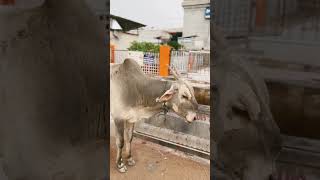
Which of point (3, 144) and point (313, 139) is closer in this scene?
point (313, 139)

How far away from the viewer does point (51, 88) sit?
3.14ft

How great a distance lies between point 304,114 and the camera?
2.17 feet

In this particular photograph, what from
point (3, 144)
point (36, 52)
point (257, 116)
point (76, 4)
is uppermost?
point (76, 4)

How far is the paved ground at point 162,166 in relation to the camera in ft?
9.32

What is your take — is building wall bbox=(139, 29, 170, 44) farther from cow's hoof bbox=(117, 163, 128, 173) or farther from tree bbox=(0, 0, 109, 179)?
tree bbox=(0, 0, 109, 179)

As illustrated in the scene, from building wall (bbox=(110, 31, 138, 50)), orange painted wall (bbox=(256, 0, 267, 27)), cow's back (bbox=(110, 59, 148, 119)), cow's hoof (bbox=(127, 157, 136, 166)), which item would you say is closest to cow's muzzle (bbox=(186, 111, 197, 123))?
cow's back (bbox=(110, 59, 148, 119))

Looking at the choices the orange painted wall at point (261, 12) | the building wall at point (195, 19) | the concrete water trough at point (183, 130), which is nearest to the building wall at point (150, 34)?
the building wall at point (195, 19)

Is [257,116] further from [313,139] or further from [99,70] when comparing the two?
[99,70]

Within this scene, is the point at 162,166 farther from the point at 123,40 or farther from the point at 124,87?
the point at 123,40

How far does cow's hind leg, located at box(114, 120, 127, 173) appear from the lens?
114 inches

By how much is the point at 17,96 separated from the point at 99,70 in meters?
0.23

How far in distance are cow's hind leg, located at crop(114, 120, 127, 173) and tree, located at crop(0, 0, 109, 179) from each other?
188 cm

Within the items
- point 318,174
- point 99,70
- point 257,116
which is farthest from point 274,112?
point 99,70

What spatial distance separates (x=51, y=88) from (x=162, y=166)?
219 cm
